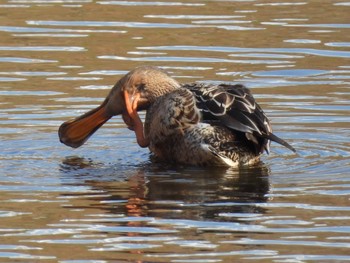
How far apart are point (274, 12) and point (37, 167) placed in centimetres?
755

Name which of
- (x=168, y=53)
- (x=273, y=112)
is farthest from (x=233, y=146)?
(x=168, y=53)

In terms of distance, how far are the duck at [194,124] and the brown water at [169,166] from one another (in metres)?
0.15

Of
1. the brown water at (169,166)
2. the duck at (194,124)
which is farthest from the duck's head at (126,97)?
the brown water at (169,166)

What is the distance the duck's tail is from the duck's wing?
1.07 meters

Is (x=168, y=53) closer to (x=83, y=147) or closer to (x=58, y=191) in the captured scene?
(x=83, y=147)

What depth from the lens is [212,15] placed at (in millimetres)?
17328

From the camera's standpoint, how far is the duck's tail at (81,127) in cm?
1141

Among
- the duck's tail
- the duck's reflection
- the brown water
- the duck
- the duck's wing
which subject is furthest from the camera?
the duck's tail

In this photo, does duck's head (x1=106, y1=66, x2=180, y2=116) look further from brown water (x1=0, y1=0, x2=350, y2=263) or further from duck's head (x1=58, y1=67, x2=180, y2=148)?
brown water (x1=0, y1=0, x2=350, y2=263)

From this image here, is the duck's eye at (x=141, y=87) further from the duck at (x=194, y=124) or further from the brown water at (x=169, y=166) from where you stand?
the brown water at (x=169, y=166)

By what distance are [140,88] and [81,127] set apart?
2.00 ft

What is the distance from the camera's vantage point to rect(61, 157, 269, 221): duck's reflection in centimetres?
906

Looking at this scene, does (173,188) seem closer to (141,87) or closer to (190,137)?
(190,137)

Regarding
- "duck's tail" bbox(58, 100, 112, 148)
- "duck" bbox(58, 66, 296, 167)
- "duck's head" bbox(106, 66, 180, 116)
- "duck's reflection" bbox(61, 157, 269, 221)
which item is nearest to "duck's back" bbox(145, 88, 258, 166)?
"duck" bbox(58, 66, 296, 167)
